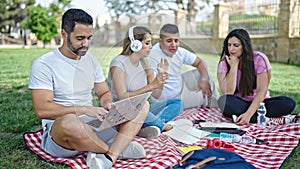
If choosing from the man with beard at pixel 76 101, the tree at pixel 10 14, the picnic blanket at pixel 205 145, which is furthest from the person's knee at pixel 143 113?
the tree at pixel 10 14

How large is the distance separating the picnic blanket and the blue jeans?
0.47ft

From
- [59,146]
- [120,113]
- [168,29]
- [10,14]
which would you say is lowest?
[59,146]

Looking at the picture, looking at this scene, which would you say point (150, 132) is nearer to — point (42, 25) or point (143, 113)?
point (143, 113)

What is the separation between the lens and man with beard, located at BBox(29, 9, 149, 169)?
8.16 ft

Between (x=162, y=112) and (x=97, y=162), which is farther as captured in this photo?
(x=162, y=112)

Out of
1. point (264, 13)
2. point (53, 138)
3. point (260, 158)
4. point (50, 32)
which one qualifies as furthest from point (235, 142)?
point (50, 32)

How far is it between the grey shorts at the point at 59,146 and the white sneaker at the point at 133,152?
5.9 inches

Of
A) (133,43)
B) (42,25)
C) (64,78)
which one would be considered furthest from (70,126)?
(42,25)

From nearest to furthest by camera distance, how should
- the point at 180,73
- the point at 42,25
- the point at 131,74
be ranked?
the point at 131,74
the point at 180,73
the point at 42,25

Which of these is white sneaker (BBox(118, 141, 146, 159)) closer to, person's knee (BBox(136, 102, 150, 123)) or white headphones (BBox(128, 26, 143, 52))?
person's knee (BBox(136, 102, 150, 123))

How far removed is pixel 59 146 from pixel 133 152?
1.61 ft

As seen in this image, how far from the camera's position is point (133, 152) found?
2.72m

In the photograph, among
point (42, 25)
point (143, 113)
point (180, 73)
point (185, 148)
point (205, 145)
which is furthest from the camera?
point (42, 25)

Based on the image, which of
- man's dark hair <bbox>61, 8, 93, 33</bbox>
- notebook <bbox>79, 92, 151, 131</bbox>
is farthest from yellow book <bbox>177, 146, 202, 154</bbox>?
man's dark hair <bbox>61, 8, 93, 33</bbox>
